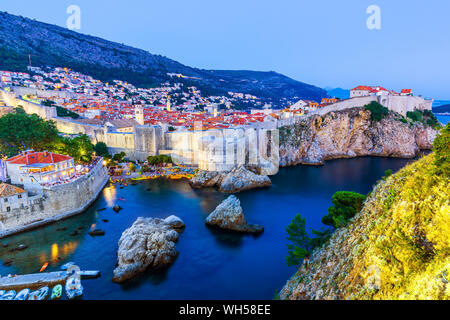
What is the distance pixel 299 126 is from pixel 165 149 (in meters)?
12.9

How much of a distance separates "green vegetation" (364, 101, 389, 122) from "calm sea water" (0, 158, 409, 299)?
42.7 ft

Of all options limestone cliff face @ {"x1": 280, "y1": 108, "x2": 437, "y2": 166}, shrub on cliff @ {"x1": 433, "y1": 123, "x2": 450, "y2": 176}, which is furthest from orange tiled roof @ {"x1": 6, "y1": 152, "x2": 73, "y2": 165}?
limestone cliff face @ {"x1": 280, "y1": 108, "x2": 437, "y2": 166}

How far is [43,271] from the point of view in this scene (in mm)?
9086

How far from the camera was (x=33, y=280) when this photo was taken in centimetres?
830

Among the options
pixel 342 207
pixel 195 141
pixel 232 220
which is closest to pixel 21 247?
pixel 232 220

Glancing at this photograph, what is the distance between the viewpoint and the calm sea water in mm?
8695

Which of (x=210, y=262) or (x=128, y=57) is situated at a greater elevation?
(x=128, y=57)

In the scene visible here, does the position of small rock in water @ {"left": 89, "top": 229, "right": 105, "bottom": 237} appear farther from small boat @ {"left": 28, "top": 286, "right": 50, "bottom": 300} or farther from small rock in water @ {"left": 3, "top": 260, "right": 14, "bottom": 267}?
small boat @ {"left": 28, "top": 286, "right": 50, "bottom": 300}

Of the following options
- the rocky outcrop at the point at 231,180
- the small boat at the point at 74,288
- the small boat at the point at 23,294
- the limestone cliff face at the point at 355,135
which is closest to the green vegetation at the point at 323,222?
the small boat at the point at 74,288

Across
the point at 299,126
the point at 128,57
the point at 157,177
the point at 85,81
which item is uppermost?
the point at 128,57

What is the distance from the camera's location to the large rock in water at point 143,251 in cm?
906

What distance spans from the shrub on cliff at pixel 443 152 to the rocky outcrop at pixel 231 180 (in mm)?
13754

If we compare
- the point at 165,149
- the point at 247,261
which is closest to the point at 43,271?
the point at 247,261
